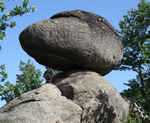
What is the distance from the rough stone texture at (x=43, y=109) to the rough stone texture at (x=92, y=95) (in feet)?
1.23

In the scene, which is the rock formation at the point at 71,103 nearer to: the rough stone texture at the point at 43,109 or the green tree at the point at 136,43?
the rough stone texture at the point at 43,109

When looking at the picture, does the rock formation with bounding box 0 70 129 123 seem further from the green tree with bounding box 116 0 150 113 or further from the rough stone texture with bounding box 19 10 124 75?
the green tree with bounding box 116 0 150 113

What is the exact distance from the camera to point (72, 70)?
8.89 m

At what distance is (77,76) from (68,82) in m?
0.54

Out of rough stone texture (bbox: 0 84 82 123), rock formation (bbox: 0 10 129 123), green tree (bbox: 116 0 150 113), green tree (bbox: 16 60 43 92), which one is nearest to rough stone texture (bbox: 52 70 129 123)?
rock formation (bbox: 0 10 129 123)

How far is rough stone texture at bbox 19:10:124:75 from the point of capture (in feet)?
25.8

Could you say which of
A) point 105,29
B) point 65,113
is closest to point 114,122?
point 65,113

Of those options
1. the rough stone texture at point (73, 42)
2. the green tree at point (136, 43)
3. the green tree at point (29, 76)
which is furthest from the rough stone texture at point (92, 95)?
the green tree at point (29, 76)

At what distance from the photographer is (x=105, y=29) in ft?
30.5

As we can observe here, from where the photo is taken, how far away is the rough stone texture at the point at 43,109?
6.24 m

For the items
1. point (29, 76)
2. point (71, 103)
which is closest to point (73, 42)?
point (71, 103)

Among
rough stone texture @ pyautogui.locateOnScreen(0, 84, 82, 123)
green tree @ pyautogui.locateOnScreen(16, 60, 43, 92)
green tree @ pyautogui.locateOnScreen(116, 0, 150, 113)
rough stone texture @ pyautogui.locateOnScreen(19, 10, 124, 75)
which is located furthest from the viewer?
green tree @ pyautogui.locateOnScreen(16, 60, 43, 92)

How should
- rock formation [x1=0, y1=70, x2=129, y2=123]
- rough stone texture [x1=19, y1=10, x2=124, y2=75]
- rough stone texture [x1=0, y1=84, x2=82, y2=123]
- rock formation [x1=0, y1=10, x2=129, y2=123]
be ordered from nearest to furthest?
rough stone texture [x1=0, y1=84, x2=82, y2=123] < rock formation [x1=0, y1=70, x2=129, y2=123] < rock formation [x1=0, y1=10, x2=129, y2=123] < rough stone texture [x1=19, y1=10, x2=124, y2=75]

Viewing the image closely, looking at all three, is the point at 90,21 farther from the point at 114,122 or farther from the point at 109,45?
the point at 114,122
